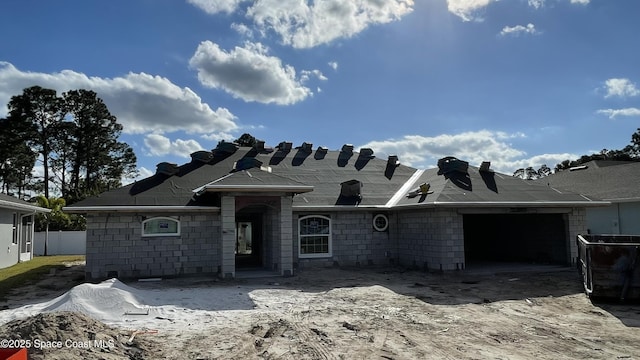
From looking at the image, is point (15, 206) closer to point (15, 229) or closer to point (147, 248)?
point (15, 229)

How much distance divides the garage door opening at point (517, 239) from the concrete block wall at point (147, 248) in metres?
10.5

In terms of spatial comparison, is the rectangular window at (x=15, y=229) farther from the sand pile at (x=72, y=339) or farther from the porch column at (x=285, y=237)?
the sand pile at (x=72, y=339)

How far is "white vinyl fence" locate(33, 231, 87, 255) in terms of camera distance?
2680cm

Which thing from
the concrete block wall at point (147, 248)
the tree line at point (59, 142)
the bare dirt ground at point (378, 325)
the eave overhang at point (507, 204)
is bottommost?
the bare dirt ground at point (378, 325)

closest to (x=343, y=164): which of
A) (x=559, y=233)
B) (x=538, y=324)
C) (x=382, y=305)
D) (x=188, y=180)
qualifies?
(x=188, y=180)

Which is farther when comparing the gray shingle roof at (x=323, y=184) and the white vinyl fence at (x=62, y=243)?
the white vinyl fence at (x=62, y=243)

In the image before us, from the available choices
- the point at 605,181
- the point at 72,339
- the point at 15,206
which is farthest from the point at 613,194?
the point at 15,206

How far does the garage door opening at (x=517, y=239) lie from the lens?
16.5 metres

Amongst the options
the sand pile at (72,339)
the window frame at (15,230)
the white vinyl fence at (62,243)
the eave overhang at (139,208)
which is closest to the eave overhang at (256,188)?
the eave overhang at (139,208)

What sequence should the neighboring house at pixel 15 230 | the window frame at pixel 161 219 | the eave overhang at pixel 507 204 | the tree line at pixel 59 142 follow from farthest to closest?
the tree line at pixel 59 142, the neighboring house at pixel 15 230, the window frame at pixel 161 219, the eave overhang at pixel 507 204

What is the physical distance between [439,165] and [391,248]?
159 inches

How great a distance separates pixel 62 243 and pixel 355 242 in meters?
20.4

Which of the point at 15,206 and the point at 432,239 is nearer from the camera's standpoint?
the point at 432,239

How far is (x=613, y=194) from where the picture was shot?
20297 mm
